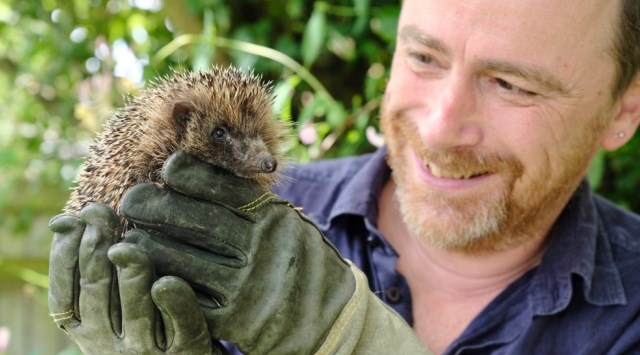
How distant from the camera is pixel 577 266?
1.86 meters

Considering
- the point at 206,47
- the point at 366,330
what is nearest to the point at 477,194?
the point at 366,330

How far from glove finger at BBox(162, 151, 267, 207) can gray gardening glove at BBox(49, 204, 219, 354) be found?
12cm

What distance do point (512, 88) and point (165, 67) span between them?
5.35 ft

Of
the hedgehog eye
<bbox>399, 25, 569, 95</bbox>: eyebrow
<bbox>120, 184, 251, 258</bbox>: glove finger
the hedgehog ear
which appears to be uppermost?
<bbox>399, 25, 569, 95</bbox>: eyebrow

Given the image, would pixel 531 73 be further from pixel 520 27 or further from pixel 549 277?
pixel 549 277

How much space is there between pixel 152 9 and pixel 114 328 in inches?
86.7

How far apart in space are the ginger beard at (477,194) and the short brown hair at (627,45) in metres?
0.12

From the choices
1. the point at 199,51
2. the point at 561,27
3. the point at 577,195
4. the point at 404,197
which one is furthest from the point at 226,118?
the point at 199,51

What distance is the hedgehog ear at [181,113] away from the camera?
152 centimetres

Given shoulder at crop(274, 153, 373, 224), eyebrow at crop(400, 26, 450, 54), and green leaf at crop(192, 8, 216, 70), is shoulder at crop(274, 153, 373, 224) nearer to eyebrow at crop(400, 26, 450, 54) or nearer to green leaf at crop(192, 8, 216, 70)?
eyebrow at crop(400, 26, 450, 54)

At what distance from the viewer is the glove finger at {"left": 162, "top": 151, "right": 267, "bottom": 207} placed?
1.31m

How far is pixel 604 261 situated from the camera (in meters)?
1.95

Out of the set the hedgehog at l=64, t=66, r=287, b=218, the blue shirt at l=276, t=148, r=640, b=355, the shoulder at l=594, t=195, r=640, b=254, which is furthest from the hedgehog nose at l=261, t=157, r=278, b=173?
the shoulder at l=594, t=195, r=640, b=254

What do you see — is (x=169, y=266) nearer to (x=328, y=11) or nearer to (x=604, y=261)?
(x=604, y=261)
